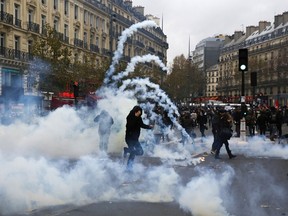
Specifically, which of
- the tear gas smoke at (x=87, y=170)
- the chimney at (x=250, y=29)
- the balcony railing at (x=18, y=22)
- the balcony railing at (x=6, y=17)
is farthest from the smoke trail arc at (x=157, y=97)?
the chimney at (x=250, y=29)

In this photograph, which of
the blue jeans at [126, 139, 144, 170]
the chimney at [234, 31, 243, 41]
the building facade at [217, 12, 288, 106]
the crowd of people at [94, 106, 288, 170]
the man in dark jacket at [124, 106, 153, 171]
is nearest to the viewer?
the blue jeans at [126, 139, 144, 170]

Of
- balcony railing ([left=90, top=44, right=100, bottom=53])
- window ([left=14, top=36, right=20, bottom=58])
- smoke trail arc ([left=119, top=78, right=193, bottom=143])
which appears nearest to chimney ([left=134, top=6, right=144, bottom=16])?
balcony railing ([left=90, top=44, right=100, bottom=53])

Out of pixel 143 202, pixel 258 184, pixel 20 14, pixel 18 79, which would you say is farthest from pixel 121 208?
pixel 20 14

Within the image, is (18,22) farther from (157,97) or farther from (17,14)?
(157,97)

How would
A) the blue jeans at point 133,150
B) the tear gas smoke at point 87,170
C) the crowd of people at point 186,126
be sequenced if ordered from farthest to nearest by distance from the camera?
the crowd of people at point 186,126 < the blue jeans at point 133,150 < the tear gas smoke at point 87,170

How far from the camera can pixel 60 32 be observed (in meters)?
47.3

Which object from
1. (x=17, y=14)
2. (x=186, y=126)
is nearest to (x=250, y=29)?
(x=17, y=14)

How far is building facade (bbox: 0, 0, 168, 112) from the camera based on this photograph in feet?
119

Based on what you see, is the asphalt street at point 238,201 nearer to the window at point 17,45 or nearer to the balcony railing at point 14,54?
the balcony railing at point 14,54

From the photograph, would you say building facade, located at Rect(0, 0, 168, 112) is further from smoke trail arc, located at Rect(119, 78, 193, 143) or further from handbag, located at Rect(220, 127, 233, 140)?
handbag, located at Rect(220, 127, 233, 140)

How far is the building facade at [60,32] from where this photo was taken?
119 feet

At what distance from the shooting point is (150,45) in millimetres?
60875

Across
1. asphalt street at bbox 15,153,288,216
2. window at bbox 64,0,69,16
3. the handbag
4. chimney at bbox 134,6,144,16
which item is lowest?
asphalt street at bbox 15,153,288,216

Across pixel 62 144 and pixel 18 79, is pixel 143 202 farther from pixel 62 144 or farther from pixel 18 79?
A: pixel 18 79
